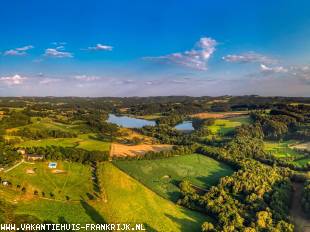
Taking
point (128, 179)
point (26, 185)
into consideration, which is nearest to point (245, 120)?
point (128, 179)

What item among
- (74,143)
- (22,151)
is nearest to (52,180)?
(22,151)

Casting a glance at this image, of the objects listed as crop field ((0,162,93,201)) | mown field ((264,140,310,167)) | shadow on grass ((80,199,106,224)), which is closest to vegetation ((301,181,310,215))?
mown field ((264,140,310,167))

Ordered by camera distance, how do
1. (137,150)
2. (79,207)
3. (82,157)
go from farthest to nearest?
(137,150) → (82,157) → (79,207)

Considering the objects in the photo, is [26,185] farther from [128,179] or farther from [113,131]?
[113,131]

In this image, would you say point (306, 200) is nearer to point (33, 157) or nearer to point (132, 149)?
point (132, 149)

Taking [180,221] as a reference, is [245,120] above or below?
above

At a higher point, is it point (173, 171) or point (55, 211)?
point (173, 171)
